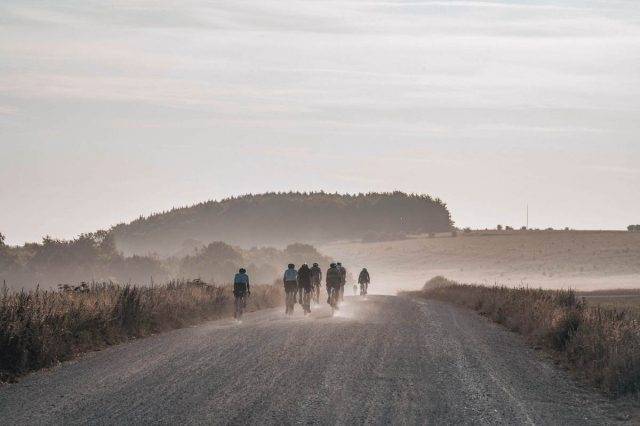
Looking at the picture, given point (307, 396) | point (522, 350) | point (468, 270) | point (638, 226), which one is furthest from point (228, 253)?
point (307, 396)

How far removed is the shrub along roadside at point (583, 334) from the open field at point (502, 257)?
6028 cm

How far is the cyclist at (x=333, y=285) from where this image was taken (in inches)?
1510

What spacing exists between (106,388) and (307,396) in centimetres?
359

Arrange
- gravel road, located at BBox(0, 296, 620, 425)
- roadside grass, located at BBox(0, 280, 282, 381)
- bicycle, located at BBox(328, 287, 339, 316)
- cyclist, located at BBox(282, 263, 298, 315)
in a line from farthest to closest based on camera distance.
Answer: bicycle, located at BBox(328, 287, 339, 316) < cyclist, located at BBox(282, 263, 298, 315) < roadside grass, located at BBox(0, 280, 282, 381) < gravel road, located at BBox(0, 296, 620, 425)

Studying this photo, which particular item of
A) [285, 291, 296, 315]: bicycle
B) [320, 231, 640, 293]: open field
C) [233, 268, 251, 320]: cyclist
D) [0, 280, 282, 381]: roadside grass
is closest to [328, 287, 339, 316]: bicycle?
[285, 291, 296, 315]: bicycle

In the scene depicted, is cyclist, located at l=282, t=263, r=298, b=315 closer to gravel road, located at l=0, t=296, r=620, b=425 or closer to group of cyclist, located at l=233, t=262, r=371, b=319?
group of cyclist, located at l=233, t=262, r=371, b=319

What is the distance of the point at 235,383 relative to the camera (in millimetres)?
16094

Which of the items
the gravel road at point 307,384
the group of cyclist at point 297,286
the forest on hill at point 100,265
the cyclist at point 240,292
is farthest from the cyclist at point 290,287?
the forest on hill at point 100,265

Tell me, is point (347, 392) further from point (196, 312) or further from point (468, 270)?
point (468, 270)

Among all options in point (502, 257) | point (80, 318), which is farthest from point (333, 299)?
point (502, 257)

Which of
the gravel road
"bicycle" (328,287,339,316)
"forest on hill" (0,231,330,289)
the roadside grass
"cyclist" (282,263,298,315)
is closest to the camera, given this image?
the gravel road

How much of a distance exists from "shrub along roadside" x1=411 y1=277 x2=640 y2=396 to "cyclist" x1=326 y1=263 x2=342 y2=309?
20.8 feet

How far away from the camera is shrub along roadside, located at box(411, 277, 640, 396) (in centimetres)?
1681

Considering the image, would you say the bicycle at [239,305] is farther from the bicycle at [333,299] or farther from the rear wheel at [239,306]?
the bicycle at [333,299]
